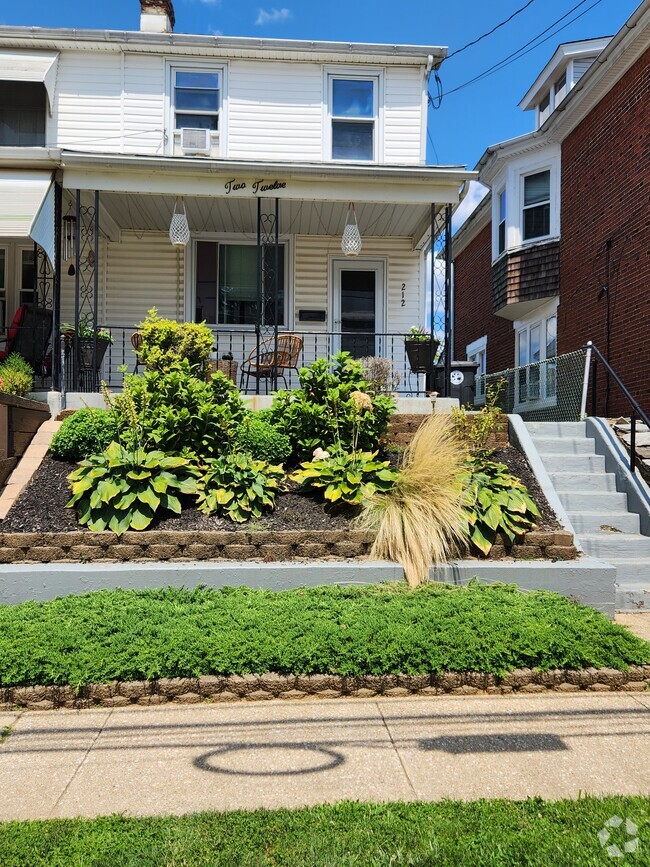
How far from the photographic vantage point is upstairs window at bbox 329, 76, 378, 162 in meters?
11.1

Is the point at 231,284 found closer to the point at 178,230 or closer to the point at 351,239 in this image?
the point at 178,230

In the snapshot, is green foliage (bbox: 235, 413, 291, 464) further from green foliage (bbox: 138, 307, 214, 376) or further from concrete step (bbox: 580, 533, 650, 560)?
concrete step (bbox: 580, 533, 650, 560)

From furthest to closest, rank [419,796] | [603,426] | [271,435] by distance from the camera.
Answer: [603,426]
[271,435]
[419,796]

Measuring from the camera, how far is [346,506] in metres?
5.61

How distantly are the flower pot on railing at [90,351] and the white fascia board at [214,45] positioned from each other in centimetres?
545

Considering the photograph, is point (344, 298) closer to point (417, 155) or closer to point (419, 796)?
point (417, 155)

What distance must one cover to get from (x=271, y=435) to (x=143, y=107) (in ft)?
24.8

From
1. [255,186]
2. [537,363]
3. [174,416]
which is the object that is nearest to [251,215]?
[255,186]

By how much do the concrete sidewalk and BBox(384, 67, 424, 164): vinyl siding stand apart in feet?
31.9

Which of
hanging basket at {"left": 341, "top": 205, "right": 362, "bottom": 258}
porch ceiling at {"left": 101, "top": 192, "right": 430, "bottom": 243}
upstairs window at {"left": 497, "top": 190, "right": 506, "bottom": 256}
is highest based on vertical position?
upstairs window at {"left": 497, "top": 190, "right": 506, "bottom": 256}

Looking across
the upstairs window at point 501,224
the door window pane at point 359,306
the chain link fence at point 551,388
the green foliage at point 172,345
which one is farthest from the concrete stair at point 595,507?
the upstairs window at point 501,224

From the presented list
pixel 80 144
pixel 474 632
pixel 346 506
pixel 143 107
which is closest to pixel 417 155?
pixel 143 107

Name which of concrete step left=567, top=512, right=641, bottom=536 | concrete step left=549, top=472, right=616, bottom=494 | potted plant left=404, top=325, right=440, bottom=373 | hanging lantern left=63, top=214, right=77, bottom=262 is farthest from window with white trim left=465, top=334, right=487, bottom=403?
concrete step left=567, top=512, right=641, bottom=536

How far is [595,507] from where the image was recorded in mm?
6531
